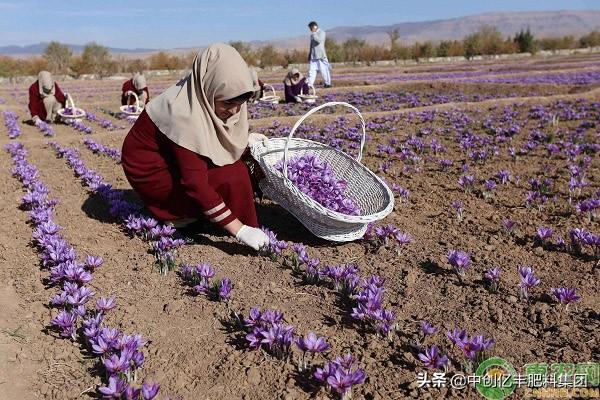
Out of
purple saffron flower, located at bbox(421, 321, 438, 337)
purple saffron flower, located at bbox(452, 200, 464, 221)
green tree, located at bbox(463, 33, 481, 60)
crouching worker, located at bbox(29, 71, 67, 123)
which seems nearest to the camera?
purple saffron flower, located at bbox(421, 321, 438, 337)

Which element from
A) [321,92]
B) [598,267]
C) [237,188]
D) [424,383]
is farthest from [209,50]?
[321,92]

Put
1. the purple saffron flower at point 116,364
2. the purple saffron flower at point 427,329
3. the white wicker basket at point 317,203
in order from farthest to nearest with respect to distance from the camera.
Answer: the white wicker basket at point 317,203
the purple saffron flower at point 427,329
the purple saffron flower at point 116,364

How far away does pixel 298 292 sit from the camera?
4043 millimetres

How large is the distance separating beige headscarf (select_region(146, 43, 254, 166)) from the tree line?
1596 inches

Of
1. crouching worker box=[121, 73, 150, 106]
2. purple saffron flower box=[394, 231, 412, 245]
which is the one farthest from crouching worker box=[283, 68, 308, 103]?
purple saffron flower box=[394, 231, 412, 245]

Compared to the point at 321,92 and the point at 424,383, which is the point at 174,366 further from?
the point at 321,92

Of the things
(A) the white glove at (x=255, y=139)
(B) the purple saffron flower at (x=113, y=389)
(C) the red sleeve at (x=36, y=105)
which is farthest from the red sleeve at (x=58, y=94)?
(B) the purple saffron flower at (x=113, y=389)

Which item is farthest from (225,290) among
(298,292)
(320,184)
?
(320,184)

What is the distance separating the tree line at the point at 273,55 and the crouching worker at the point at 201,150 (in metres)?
40.3

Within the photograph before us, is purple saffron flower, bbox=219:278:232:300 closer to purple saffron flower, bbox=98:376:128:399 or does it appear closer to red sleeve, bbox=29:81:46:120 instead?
purple saffron flower, bbox=98:376:128:399

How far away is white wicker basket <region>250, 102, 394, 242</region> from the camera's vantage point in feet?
14.1

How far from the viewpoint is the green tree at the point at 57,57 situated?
42.2 m

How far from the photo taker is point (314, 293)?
4.02 m

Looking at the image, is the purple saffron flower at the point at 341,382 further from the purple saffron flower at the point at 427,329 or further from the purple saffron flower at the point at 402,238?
the purple saffron flower at the point at 402,238
